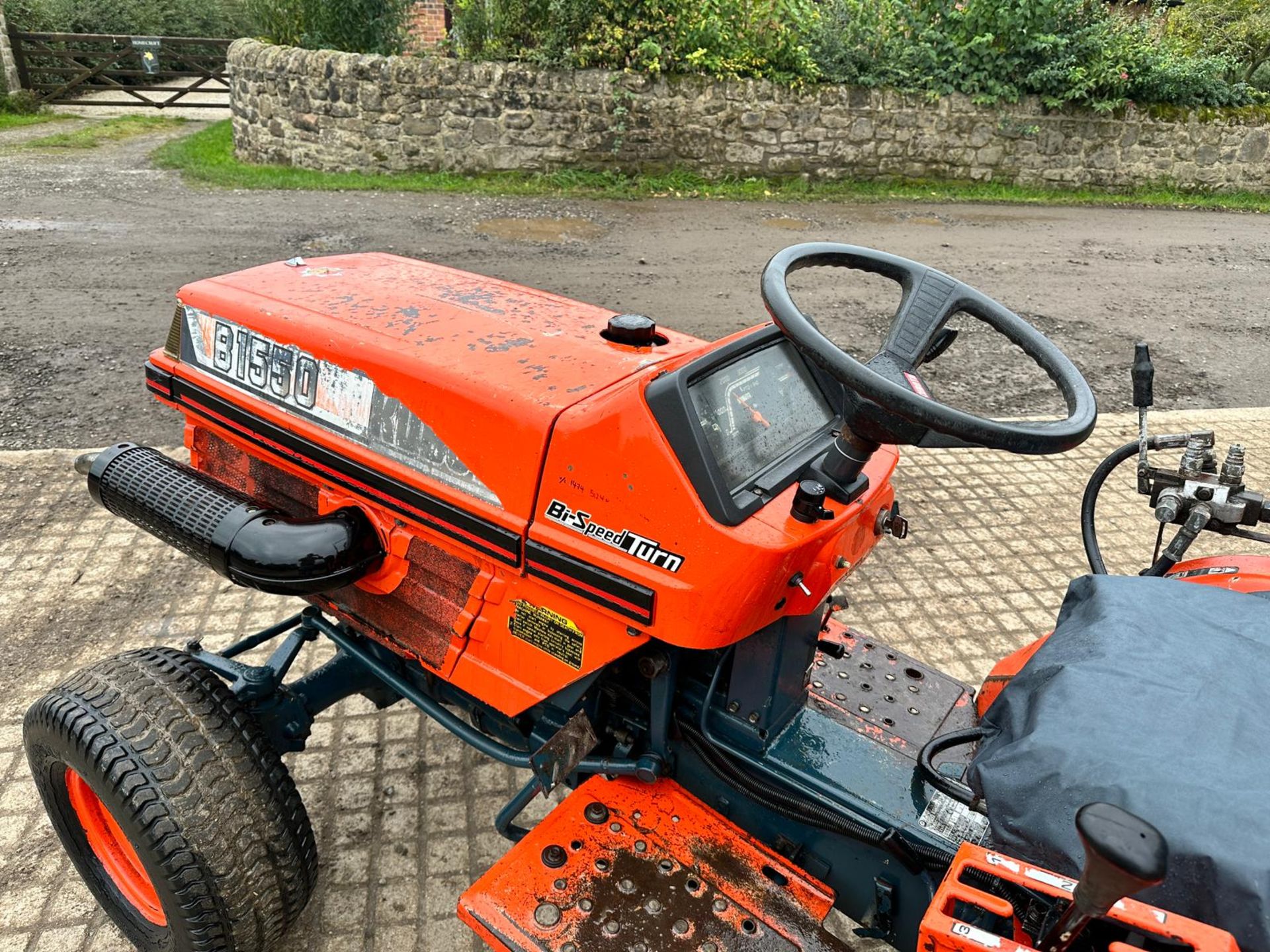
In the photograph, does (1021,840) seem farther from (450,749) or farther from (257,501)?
(450,749)

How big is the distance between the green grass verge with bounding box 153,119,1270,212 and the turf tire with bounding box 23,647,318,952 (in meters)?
8.51

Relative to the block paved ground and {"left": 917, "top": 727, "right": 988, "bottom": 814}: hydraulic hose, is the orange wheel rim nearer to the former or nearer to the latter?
the block paved ground

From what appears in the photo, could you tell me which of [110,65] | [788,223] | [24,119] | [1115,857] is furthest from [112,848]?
[110,65]

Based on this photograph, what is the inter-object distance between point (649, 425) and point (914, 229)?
29.2 feet

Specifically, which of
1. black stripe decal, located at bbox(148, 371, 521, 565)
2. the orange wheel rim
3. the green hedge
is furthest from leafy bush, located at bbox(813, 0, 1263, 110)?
the orange wheel rim

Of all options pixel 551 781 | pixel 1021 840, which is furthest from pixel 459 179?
pixel 1021 840

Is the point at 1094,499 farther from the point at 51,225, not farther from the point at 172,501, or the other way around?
the point at 51,225

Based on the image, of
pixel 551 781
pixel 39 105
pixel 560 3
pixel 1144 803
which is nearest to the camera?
pixel 1144 803

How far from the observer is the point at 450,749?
3084mm

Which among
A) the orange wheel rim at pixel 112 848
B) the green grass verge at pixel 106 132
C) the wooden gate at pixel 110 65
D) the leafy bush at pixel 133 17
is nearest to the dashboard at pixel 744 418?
the orange wheel rim at pixel 112 848

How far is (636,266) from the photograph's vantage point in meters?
7.98

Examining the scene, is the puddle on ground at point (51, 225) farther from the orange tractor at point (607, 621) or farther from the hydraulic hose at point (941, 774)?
the hydraulic hose at point (941, 774)

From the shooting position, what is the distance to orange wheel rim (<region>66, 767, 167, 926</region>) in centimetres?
233

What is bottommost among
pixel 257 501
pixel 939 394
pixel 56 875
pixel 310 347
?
pixel 56 875
